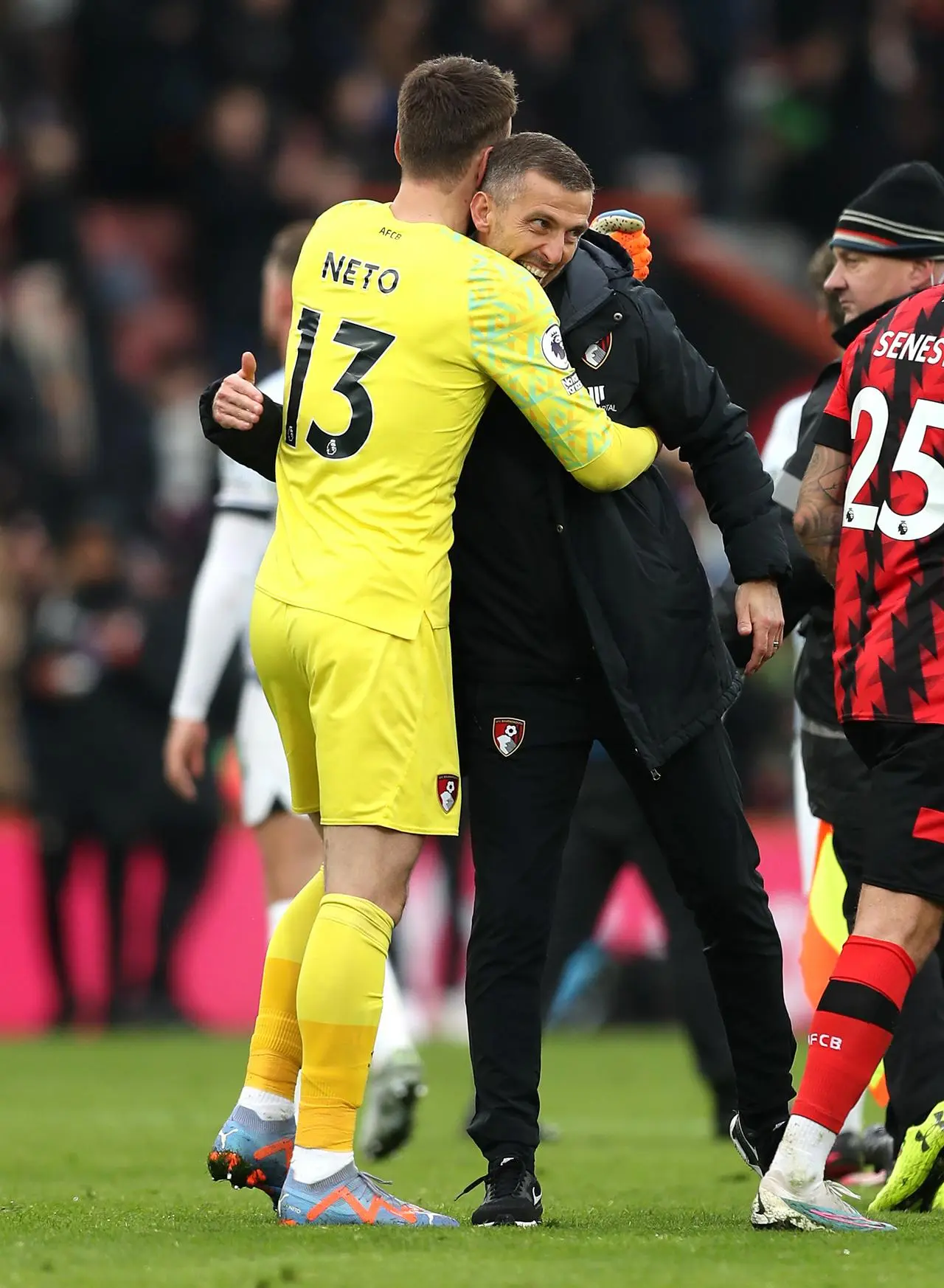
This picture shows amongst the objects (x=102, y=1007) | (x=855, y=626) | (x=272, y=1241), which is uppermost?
(x=855, y=626)

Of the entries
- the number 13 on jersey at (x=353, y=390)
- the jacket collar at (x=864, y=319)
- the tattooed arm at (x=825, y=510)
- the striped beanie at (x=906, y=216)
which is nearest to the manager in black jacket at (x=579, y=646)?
the tattooed arm at (x=825, y=510)

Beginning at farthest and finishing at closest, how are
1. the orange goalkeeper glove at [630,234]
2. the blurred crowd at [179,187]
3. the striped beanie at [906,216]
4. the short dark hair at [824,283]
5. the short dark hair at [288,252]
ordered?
the blurred crowd at [179,187] → the short dark hair at [288,252] → the short dark hair at [824,283] → the striped beanie at [906,216] → the orange goalkeeper glove at [630,234]

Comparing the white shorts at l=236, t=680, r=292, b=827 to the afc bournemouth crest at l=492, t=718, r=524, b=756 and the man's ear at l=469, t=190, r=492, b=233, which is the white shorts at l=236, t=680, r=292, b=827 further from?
the man's ear at l=469, t=190, r=492, b=233

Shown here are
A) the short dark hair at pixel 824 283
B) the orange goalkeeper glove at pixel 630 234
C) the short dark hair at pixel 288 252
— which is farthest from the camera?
the short dark hair at pixel 288 252

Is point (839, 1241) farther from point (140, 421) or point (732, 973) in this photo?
point (140, 421)

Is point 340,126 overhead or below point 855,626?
overhead

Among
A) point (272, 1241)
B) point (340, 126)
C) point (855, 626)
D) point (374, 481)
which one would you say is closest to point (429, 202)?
point (374, 481)

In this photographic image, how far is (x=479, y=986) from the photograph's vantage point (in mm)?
4750

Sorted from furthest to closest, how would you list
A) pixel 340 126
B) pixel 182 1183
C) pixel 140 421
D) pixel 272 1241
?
1. pixel 340 126
2. pixel 140 421
3. pixel 182 1183
4. pixel 272 1241

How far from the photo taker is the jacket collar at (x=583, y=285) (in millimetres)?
4738

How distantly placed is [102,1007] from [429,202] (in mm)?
8684

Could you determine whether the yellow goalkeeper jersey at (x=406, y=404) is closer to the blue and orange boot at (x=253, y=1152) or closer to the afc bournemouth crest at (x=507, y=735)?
the afc bournemouth crest at (x=507, y=735)

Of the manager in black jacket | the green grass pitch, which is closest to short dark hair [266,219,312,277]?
the manager in black jacket

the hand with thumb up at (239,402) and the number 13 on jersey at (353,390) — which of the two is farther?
the hand with thumb up at (239,402)
